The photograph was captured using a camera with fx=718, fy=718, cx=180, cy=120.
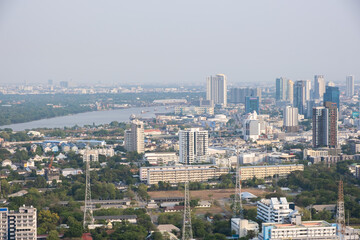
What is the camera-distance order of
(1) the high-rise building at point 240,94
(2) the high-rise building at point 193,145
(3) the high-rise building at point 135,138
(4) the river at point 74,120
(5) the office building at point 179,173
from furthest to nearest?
1. (1) the high-rise building at point 240,94
2. (4) the river at point 74,120
3. (3) the high-rise building at point 135,138
4. (2) the high-rise building at point 193,145
5. (5) the office building at point 179,173

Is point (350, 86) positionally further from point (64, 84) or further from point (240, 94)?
point (64, 84)

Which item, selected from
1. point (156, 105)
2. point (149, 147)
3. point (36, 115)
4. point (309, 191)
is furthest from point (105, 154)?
point (156, 105)

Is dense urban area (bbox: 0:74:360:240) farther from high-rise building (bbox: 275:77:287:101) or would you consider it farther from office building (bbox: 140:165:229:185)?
high-rise building (bbox: 275:77:287:101)

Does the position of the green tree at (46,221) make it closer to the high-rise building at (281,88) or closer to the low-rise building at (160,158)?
the low-rise building at (160,158)

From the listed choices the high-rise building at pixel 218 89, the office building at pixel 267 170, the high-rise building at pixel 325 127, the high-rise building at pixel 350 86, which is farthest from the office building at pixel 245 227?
the high-rise building at pixel 350 86

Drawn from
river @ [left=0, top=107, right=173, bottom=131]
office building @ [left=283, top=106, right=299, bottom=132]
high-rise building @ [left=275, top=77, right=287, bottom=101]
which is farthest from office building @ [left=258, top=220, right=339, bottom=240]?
high-rise building @ [left=275, top=77, right=287, bottom=101]
